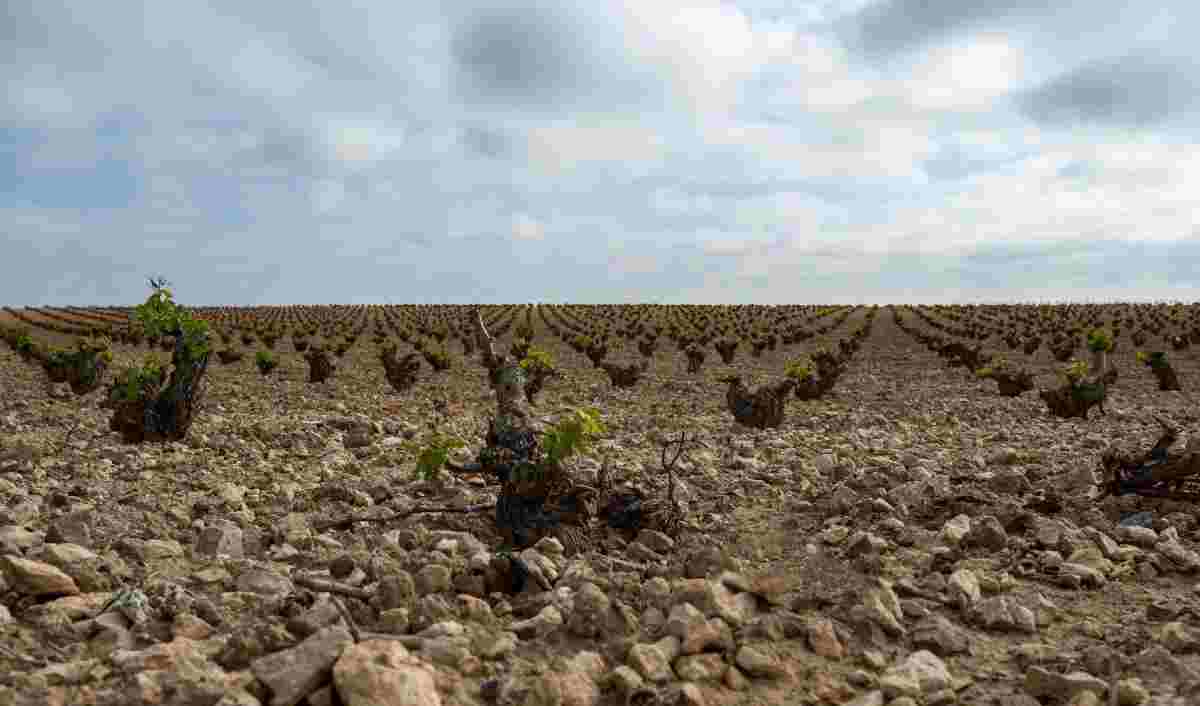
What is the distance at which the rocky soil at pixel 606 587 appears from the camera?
10.8 feet

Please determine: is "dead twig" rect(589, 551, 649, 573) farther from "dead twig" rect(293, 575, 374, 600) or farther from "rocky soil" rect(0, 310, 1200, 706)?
"dead twig" rect(293, 575, 374, 600)

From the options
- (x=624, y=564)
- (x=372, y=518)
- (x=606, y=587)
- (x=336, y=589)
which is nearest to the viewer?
(x=336, y=589)

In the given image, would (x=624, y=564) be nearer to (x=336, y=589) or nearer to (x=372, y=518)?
(x=336, y=589)

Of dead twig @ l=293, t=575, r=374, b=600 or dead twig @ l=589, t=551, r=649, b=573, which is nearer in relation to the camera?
dead twig @ l=293, t=575, r=374, b=600

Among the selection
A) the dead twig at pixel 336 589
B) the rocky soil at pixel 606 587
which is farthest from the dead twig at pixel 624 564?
the dead twig at pixel 336 589

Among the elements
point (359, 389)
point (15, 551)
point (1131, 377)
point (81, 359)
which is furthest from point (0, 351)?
point (1131, 377)

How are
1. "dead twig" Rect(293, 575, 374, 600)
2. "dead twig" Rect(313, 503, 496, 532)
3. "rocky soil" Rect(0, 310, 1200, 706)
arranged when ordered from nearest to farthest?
"rocky soil" Rect(0, 310, 1200, 706)
"dead twig" Rect(293, 575, 374, 600)
"dead twig" Rect(313, 503, 496, 532)

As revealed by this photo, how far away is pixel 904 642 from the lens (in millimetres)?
3883

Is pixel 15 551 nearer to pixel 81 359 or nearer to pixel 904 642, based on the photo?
pixel 904 642

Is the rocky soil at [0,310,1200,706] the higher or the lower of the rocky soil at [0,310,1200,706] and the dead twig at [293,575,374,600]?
the lower

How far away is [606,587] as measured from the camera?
450 cm

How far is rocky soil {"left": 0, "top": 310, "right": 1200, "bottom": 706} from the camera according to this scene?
3.30 metres

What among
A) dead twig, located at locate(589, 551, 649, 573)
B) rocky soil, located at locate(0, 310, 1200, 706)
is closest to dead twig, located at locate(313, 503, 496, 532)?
rocky soil, located at locate(0, 310, 1200, 706)

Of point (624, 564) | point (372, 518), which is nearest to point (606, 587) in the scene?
point (624, 564)
